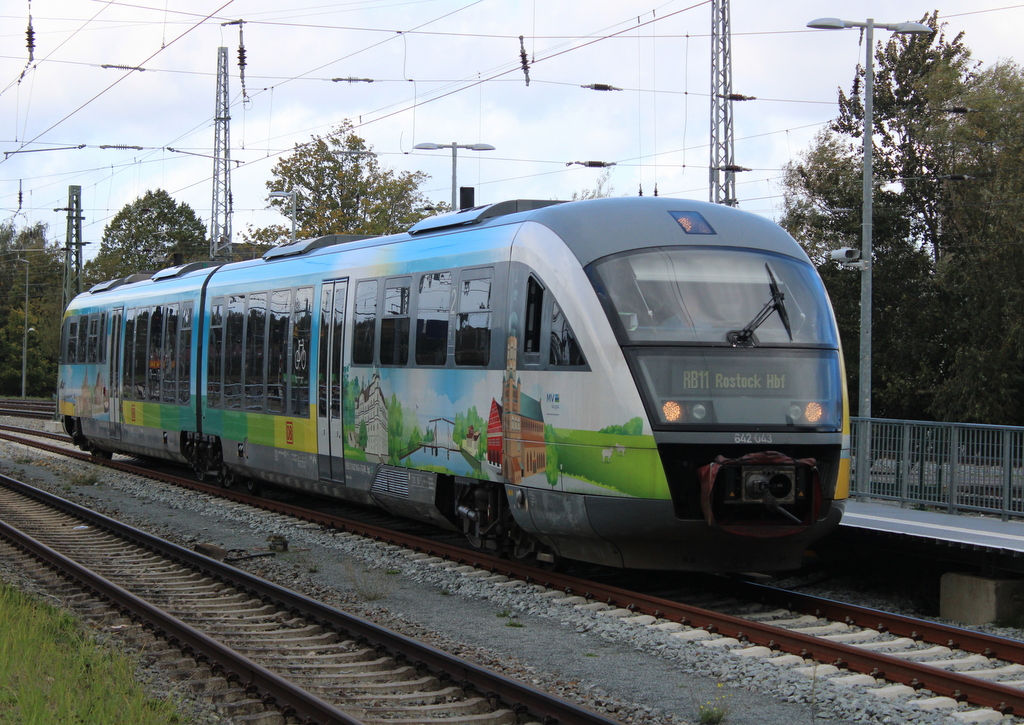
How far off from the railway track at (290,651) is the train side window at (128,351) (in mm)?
9273

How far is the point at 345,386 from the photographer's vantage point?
45.3 ft

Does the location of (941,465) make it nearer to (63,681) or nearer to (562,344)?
(562,344)

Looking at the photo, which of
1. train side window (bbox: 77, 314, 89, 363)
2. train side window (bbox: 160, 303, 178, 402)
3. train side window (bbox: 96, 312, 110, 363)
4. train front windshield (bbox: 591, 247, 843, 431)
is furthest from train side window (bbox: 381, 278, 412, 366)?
train side window (bbox: 77, 314, 89, 363)

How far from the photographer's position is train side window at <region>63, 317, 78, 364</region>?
25.1m

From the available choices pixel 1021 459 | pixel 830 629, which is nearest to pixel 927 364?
pixel 1021 459

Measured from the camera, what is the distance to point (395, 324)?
41.8ft

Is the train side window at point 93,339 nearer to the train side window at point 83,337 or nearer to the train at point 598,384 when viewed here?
the train side window at point 83,337

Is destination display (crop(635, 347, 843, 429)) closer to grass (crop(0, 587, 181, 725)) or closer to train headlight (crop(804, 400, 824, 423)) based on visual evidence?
train headlight (crop(804, 400, 824, 423))

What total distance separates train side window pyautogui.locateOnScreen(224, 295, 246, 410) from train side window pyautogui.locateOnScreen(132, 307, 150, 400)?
12.4 feet

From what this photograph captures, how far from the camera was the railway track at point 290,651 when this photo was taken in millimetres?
6773

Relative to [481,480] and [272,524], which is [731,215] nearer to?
[481,480]

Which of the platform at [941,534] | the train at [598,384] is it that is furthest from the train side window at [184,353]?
the platform at [941,534]

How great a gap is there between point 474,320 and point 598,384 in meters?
2.11

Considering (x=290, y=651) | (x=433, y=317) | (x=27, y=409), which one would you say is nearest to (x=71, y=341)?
(x=433, y=317)
